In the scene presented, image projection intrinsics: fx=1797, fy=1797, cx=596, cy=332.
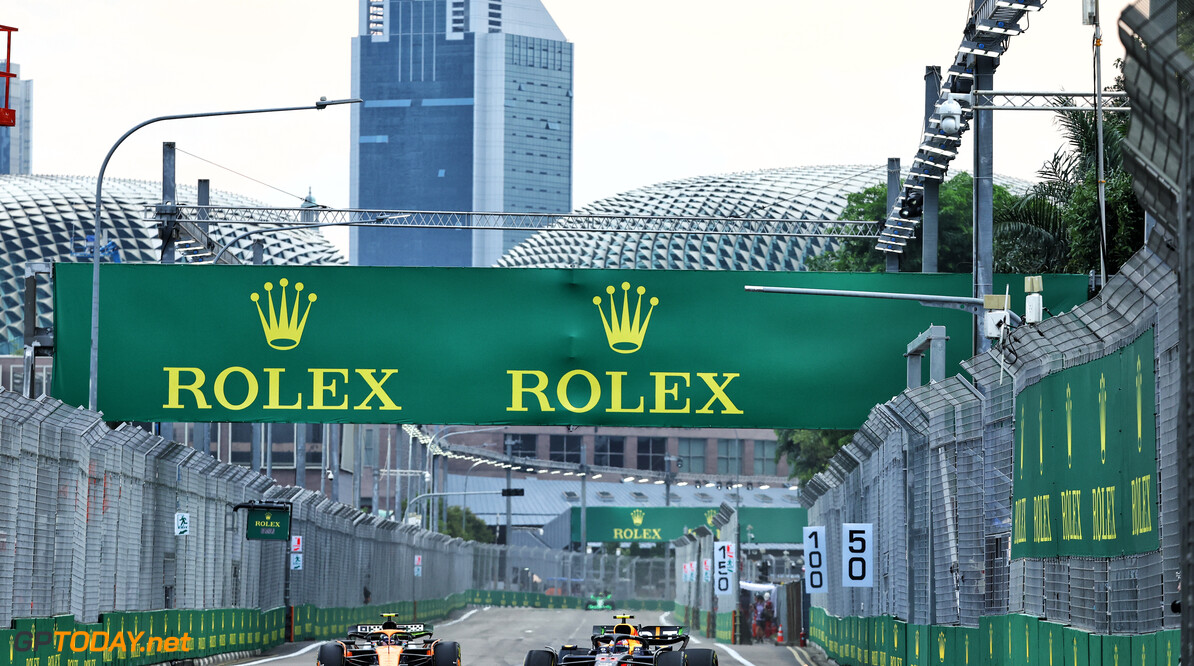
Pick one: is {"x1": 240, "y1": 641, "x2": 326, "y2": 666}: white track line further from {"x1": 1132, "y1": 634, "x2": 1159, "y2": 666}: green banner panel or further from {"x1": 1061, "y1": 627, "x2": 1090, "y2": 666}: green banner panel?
{"x1": 1132, "y1": 634, "x2": 1159, "y2": 666}: green banner panel

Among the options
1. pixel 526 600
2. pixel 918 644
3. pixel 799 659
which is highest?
pixel 918 644

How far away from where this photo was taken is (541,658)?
20906 mm

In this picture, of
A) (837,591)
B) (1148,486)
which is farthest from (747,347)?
(1148,486)

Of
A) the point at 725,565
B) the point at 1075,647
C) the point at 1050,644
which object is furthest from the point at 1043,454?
the point at 725,565

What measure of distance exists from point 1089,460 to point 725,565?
3730cm

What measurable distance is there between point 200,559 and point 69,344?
480 cm

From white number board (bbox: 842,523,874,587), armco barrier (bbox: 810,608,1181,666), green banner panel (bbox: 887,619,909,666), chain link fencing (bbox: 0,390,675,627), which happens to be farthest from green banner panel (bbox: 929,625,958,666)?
chain link fencing (bbox: 0,390,675,627)

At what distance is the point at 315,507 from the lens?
46438mm

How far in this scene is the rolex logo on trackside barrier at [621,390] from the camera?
97.2ft

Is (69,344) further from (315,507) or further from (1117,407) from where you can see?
(1117,407)

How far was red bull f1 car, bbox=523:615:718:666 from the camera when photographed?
20672 millimetres

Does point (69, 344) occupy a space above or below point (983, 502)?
above

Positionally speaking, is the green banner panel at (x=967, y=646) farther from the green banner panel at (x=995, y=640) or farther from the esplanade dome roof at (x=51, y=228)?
the esplanade dome roof at (x=51, y=228)

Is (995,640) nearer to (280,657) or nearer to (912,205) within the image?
(912,205)
